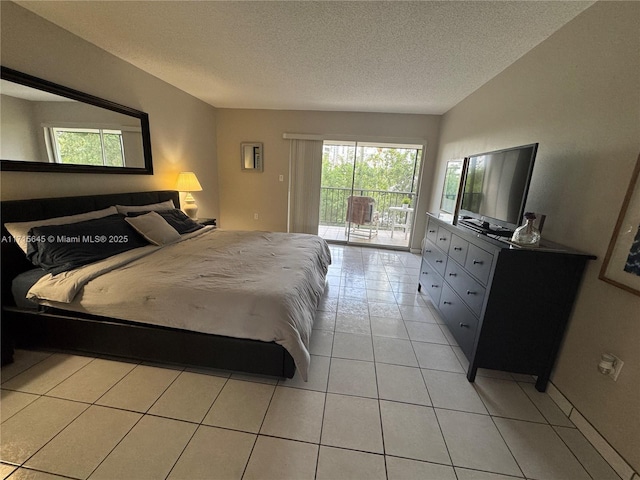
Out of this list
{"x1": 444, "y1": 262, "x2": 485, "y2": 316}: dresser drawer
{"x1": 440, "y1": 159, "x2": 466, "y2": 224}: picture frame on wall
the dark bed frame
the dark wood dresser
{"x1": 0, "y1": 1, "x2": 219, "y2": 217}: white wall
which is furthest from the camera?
{"x1": 440, "y1": 159, "x2": 466, "y2": 224}: picture frame on wall

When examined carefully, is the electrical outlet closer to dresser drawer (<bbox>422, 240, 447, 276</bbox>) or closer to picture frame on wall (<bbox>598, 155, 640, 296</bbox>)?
picture frame on wall (<bbox>598, 155, 640, 296</bbox>)

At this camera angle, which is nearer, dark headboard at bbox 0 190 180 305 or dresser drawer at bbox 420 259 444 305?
dark headboard at bbox 0 190 180 305

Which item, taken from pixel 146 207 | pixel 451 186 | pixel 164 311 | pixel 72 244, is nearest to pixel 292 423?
pixel 164 311

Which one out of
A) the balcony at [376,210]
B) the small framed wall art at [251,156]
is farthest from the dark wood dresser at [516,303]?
the small framed wall art at [251,156]

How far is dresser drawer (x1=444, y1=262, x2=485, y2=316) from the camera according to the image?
170 cm

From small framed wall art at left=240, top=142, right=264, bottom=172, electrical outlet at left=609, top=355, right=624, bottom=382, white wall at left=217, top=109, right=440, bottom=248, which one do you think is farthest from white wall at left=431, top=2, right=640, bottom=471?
small framed wall art at left=240, top=142, right=264, bottom=172

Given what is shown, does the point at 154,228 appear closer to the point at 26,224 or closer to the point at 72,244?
the point at 72,244

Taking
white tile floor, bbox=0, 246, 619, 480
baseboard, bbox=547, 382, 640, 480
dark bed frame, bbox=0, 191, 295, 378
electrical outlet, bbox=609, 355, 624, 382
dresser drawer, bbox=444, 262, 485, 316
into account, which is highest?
dresser drawer, bbox=444, 262, 485, 316

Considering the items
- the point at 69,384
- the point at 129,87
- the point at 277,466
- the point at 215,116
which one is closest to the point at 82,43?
the point at 129,87

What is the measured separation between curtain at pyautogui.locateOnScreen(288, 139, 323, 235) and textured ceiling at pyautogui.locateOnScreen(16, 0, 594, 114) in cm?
139

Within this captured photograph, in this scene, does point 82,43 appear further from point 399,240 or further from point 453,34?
point 399,240

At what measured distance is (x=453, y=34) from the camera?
1923mm

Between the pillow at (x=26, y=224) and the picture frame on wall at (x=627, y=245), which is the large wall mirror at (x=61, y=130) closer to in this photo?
the pillow at (x=26, y=224)

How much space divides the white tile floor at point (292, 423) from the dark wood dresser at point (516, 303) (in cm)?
22
